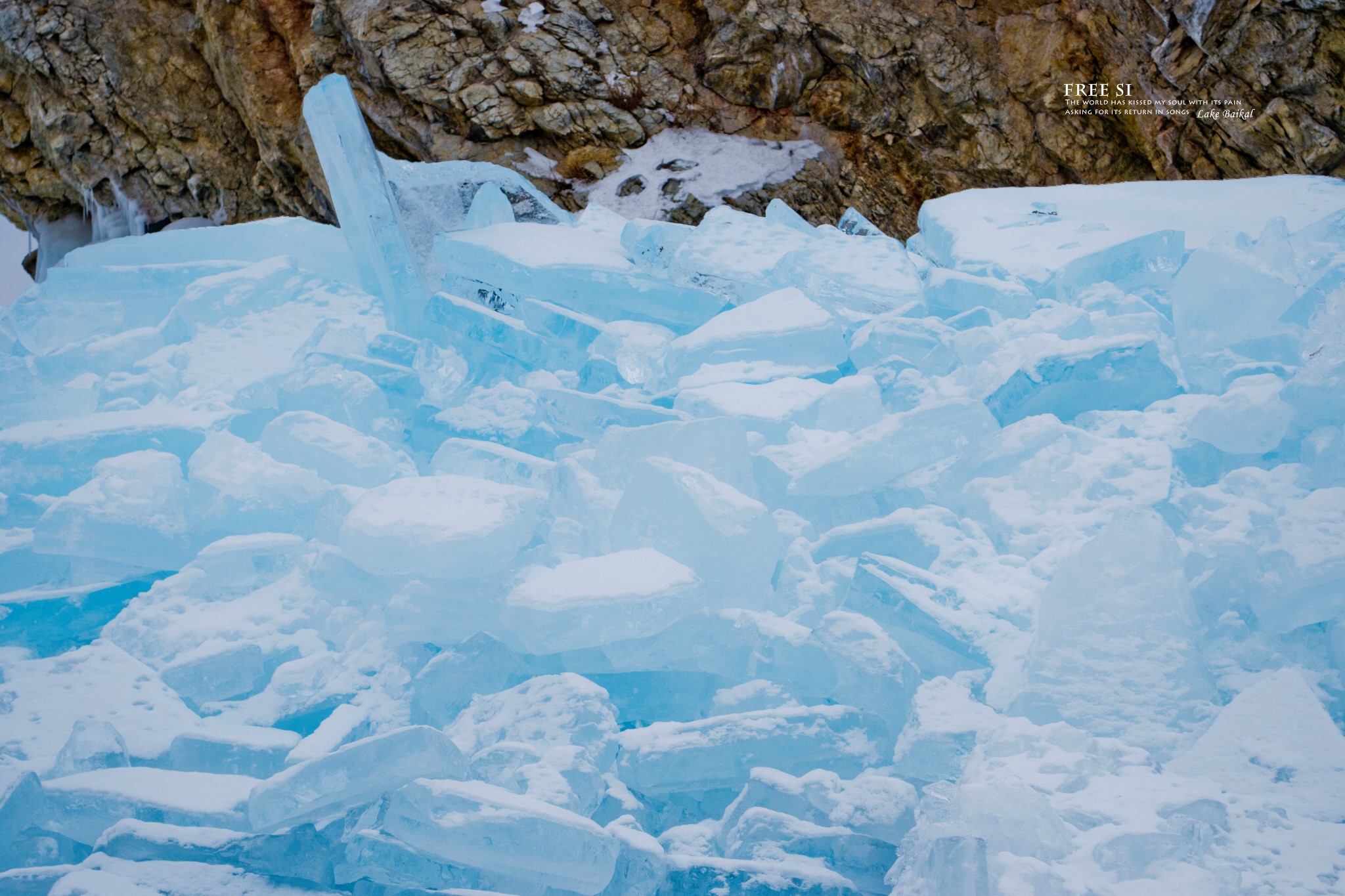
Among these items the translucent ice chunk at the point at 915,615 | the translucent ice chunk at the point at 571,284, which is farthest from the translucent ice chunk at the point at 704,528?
the translucent ice chunk at the point at 571,284

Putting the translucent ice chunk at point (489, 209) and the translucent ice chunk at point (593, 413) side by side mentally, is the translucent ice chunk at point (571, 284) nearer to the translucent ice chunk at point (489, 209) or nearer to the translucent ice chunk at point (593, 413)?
the translucent ice chunk at point (489, 209)

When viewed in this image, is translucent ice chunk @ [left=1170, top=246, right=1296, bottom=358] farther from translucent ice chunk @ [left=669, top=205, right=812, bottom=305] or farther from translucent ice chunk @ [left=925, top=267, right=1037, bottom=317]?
translucent ice chunk @ [left=669, top=205, right=812, bottom=305]

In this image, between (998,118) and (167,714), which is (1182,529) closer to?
(167,714)

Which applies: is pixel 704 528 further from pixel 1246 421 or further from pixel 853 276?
pixel 853 276

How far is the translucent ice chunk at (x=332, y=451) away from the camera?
1213mm

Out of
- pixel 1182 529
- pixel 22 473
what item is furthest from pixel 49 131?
pixel 1182 529

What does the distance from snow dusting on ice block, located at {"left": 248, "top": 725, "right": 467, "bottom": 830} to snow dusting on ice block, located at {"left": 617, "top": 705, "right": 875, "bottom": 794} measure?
0.59 ft

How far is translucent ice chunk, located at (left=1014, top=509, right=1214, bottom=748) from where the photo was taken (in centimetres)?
78

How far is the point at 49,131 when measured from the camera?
20.9 feet

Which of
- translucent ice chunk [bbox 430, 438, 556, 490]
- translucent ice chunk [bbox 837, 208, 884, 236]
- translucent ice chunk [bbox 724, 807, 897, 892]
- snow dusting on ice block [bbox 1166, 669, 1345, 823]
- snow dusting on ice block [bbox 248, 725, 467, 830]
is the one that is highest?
translucent ice chunk [bbox 837, 208, 884, 236]

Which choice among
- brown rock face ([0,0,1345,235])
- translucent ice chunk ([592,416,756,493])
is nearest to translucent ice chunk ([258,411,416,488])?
translucent ice chunk ([592,416,756,493])

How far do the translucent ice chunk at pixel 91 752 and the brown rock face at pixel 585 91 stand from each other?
4.62 meters

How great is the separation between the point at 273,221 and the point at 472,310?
33.9 inches

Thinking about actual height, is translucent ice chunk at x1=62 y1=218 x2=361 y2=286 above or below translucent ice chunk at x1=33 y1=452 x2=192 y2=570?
above
